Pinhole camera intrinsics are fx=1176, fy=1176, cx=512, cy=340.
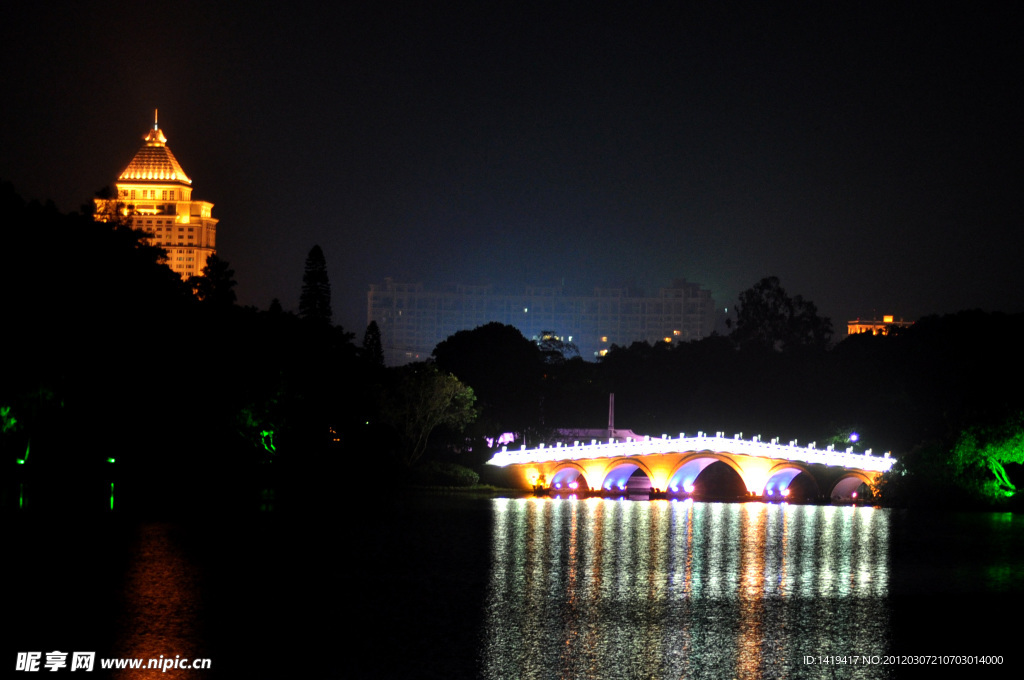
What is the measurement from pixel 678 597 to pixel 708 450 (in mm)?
37762

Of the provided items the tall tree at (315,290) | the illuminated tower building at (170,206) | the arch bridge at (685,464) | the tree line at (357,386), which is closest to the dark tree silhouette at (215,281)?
the tree line at (357,386)

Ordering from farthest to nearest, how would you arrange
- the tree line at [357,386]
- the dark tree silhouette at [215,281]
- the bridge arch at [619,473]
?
the dark tree silhouette at [215,281]
the bridge arch at [619,473]
the tree line at [357,386]

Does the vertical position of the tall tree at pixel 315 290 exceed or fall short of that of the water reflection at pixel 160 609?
it exceeds it

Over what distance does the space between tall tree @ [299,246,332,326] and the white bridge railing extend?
29.0 meters

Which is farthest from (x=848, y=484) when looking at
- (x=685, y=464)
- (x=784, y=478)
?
(x=685, y=464)

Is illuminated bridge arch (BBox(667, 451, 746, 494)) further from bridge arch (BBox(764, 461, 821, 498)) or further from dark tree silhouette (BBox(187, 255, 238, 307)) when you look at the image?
dark tree silhouette (BBox(187, 255, 238, 307))

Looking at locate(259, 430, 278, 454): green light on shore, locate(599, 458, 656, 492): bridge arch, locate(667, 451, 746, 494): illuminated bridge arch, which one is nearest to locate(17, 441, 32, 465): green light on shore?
locate(259, 430, 278, 454): green light on shore

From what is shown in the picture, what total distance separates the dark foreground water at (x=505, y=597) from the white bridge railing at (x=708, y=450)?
1846 cm

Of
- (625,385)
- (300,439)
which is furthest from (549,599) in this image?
(625,385)

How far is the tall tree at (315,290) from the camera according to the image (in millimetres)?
90438

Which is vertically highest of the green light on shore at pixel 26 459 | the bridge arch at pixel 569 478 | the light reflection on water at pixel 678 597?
the green light on shore at pixel 26 459

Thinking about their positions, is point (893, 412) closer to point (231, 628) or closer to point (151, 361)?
point (151, 361)

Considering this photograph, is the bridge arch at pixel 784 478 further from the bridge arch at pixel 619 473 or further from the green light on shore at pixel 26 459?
the green light on shore at pixel 26 459

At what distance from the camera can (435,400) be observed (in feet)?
213
